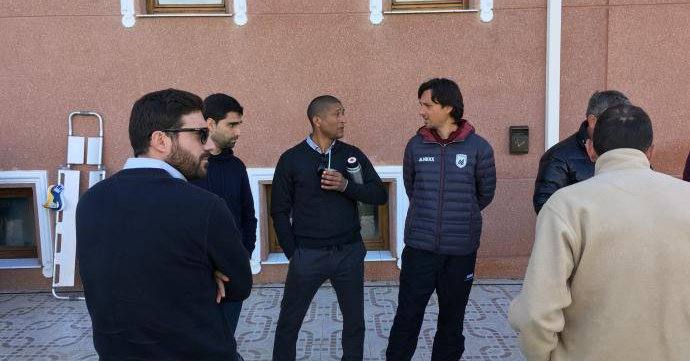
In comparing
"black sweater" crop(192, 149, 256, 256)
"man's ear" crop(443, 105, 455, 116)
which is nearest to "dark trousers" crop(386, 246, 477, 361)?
"man's ear" crop(443, 105, 455, 116)

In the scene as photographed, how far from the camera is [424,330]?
429 cm

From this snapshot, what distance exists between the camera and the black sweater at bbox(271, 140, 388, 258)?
3.33m

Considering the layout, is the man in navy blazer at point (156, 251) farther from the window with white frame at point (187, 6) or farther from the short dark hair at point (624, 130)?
the window with white frame at point (187, 6)

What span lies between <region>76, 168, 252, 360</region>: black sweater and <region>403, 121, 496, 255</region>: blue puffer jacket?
1.75 metres

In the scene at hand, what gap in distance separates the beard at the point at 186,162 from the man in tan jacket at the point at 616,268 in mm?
1164

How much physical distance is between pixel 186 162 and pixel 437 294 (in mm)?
2013

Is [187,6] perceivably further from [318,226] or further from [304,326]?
[304,326]

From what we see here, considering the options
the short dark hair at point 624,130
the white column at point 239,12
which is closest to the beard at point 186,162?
the short dark hair at point 624,130

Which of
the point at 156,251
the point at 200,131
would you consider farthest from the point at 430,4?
the point at 156,251

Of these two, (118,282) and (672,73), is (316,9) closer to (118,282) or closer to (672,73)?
(672,73)

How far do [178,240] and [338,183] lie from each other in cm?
170

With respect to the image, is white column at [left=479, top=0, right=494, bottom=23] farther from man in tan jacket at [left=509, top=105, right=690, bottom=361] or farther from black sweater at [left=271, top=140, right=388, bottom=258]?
man in tan jacket at [left=509, top=105, right=690, bottom=361]

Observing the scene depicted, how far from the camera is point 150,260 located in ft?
5.25

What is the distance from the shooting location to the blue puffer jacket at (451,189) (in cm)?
320
